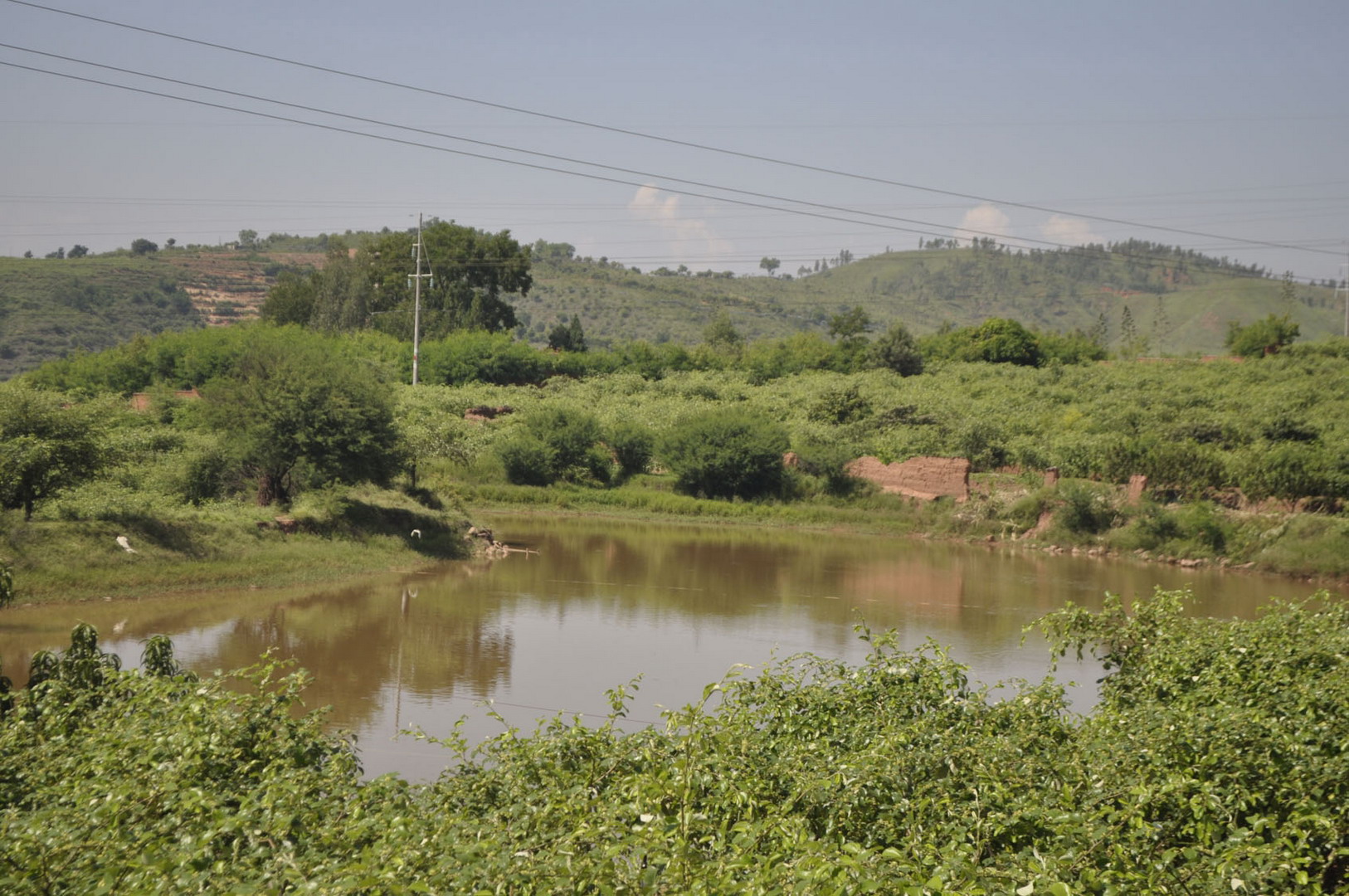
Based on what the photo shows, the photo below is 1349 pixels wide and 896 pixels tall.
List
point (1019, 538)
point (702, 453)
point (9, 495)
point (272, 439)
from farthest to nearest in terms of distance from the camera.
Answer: point (702, 453)
point (1019, 538)
point (272, 439)
point (9, 495)

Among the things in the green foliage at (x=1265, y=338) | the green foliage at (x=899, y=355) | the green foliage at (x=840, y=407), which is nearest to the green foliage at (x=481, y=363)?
the green foliage at (x=840, y=407)

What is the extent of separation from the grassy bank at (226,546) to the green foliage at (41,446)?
693mm

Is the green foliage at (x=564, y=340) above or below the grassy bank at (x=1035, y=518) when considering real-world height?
above

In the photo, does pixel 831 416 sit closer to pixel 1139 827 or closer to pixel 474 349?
pixel 474 349

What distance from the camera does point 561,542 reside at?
1196 inches

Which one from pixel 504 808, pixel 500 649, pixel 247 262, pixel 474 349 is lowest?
pixel 500 649

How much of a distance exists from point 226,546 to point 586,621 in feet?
25.7

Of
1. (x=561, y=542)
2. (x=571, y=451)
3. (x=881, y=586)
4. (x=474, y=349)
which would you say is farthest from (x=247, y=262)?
(x=881, y=586)

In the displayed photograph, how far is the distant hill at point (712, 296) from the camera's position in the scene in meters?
82.4

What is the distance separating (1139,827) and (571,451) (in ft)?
118

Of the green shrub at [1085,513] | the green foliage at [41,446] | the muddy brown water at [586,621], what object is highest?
the green foliage at [41,446]

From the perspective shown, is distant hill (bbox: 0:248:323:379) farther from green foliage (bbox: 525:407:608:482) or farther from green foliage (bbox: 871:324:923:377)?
green foliage (bbox: 871:324:923:377)

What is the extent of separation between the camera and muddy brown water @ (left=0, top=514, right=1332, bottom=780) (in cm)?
1441

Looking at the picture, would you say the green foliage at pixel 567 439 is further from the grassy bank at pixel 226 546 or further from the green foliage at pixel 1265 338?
the green foliage at pixel 1265 338
